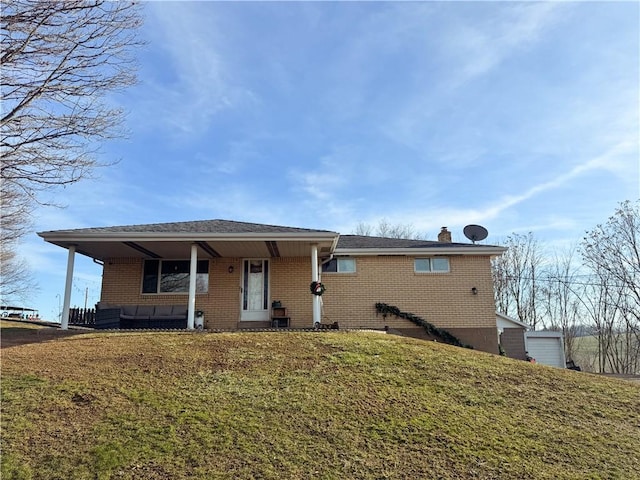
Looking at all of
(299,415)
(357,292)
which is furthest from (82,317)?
(299,415)

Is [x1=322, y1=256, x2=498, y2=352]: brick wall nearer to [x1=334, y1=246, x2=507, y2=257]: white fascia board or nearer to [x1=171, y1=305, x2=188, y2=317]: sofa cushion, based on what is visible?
[x1=334, y1=246, x2=507, y2=257]: white fascia board

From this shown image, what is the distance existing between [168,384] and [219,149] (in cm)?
869

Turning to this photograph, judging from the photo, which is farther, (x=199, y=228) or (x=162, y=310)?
(x=162, y=310)

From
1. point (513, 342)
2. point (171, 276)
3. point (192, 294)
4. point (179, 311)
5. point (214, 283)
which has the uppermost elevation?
point (171, 276)

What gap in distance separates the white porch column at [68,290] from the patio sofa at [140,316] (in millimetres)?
1617

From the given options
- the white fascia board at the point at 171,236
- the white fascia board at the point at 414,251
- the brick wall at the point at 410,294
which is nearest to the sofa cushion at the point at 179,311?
the white fascia board at the point at 171,236

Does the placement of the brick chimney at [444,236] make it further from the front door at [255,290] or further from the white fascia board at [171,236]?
the white fascia board at [171,236]

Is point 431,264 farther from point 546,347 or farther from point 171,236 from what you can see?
point 171,236

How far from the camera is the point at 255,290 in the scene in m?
16.1

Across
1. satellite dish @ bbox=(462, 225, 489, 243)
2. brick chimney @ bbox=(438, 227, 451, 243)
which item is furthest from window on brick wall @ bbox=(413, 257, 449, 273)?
brick chimney @ bbox=(438, 227, 451, 243)

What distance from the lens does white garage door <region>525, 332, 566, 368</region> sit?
20469 mm

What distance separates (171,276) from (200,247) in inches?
88.7

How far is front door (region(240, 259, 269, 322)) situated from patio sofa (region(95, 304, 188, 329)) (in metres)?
1.98

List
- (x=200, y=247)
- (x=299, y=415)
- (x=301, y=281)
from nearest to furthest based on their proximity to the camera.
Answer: (x=299, y=415)
(x=200, y=247)
(x=301, y=281)
